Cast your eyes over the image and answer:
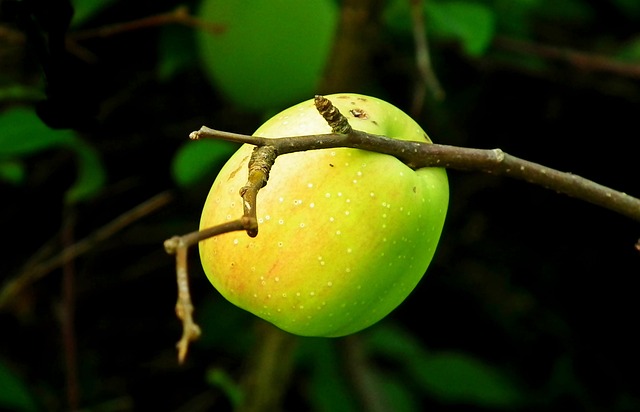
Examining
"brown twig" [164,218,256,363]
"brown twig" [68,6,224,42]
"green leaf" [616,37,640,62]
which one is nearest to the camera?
"brown twig" [164,218,256,363]

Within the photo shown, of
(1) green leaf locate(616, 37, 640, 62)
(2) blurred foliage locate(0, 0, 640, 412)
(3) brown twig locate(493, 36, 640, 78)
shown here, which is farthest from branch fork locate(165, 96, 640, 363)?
(1) green leaf locate(616, 37, 640, 62)

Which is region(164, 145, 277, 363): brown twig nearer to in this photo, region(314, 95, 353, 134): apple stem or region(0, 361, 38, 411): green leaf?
region(314, 95, 353, 134): apple stem

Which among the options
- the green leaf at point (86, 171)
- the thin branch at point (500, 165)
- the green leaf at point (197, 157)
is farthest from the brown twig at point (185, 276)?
the green leaf at point (86, 171)

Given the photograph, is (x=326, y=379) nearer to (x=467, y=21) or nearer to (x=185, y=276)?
(x=467, y=21)

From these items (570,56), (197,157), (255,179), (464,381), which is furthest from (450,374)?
(255,179)

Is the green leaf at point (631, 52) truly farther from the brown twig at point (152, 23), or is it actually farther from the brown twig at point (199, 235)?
the brown twig at point (199, 235)

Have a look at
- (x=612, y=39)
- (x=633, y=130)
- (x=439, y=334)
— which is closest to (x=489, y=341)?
(x=439, y=334)

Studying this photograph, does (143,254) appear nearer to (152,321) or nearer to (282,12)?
(152,321)
